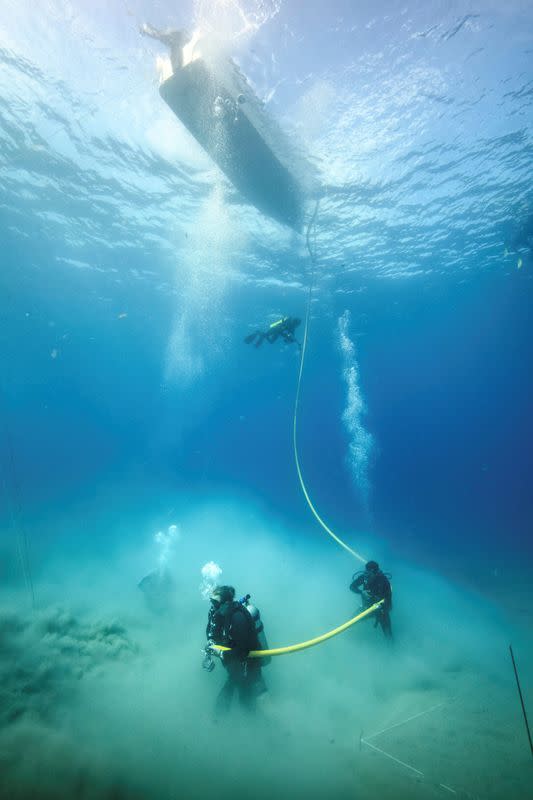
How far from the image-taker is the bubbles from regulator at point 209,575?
50.1ft

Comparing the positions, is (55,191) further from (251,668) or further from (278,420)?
(278,420)

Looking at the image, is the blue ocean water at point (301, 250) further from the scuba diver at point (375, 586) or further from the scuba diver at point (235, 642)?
the scuba diver at point (375, 586)

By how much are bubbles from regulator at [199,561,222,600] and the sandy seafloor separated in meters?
1.11

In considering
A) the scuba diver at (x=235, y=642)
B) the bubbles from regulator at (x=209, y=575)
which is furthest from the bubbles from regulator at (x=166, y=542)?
the scuba diver at (x=235, y=642)

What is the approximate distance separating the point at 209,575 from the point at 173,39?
19.8 metres

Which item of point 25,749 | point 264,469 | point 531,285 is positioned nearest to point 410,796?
point 25,749

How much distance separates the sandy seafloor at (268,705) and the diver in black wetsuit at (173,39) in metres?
14.2

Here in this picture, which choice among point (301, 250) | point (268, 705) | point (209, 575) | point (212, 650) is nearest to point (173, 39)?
point (301, 250)

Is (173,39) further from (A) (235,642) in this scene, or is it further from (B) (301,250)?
(A) (235,642)

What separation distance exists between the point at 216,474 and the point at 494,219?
77426mm

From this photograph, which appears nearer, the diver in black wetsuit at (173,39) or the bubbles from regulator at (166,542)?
the diver in black wetsuit at (173,39)

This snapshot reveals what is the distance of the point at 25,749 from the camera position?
520cm

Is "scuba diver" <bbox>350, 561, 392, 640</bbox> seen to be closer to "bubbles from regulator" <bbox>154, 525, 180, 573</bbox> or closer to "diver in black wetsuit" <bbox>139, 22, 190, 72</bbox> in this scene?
"diver in black wetsuit" <bbox>139, 22, 190, 72</bbox>

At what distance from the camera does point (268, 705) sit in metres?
6.92
